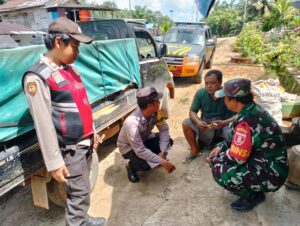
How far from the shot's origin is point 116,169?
11.1 feet

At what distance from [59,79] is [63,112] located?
224 mm

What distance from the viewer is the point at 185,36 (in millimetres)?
8195

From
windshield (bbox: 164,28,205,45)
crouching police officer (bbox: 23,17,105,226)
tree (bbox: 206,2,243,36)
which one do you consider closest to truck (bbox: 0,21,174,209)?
crouching police officer (bbox: 23,17,105,226)

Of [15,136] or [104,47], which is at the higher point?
[104,47]

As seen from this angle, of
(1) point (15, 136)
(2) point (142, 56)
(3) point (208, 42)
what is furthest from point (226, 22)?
(1) point (15, 136)

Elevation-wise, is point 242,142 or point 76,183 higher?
point 242,142

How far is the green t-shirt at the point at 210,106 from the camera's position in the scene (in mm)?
3309

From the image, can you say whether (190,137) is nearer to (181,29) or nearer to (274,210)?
(274,210)

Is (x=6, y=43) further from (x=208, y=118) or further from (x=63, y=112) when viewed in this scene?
(x=208, y=118)

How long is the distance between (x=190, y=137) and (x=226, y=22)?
35634mm

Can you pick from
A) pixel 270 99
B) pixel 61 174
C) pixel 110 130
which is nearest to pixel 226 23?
pixel 270 99

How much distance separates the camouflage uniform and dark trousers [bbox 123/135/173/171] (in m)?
0.91

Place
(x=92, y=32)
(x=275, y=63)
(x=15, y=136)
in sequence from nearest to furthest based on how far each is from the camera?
(x=15, y=136), (x=92, y=32), (x=275, y=63)

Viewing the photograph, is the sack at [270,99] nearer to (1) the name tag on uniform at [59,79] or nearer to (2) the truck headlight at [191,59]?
(2) the truck headlight at [191,59]
